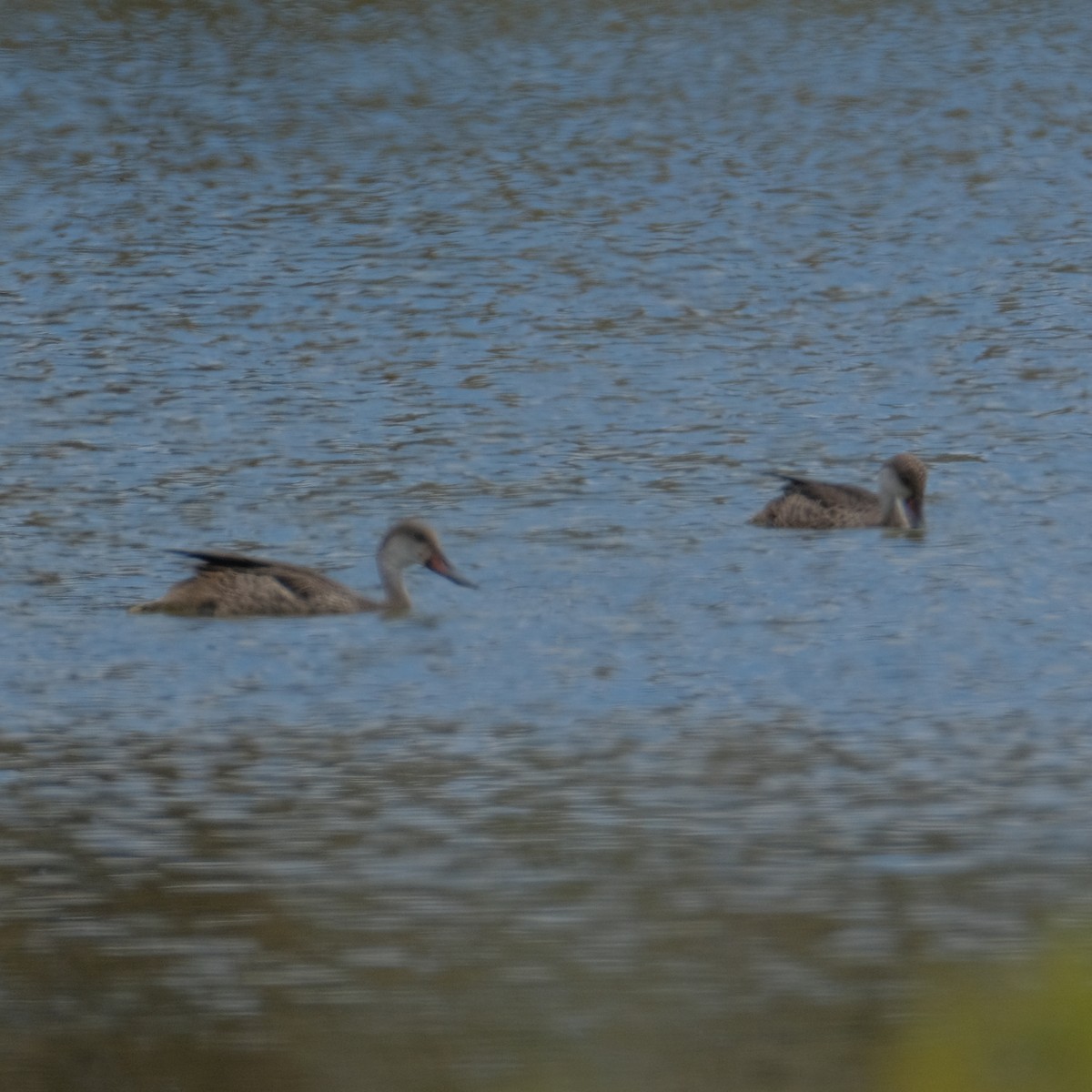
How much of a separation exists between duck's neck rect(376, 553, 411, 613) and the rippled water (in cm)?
14

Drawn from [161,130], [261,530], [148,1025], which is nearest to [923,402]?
[261,530]

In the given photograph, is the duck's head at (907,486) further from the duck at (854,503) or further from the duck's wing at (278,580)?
the duck's wing at (278,580)

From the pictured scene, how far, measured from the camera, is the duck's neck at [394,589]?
1241cm

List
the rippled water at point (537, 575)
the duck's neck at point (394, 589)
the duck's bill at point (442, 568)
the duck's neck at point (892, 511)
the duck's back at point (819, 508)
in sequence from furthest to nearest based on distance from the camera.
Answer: the duck's neck at point (892, 511)
the duck's back at point (819, 508)
the duck's bill at point (442, 568)
the duck's neck at point (394, 589)
the rippled water at point (537, 575)

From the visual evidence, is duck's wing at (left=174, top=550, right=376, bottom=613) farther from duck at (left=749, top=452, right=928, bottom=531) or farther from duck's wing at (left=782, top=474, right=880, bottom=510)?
duck's wing at (left=782, top=474, right=880, bottom=510)

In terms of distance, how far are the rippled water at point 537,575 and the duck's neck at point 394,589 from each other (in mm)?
141

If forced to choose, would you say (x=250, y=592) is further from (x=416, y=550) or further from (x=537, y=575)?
(x=537, y=575)

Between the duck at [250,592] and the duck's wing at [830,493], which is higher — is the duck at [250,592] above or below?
below

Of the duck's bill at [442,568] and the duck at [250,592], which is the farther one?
the duck's bill at [442,568]

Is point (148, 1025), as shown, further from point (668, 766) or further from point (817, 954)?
point (668, 766)

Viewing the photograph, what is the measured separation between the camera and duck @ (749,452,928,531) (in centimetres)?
1378

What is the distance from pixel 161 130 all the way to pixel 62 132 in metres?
1.00

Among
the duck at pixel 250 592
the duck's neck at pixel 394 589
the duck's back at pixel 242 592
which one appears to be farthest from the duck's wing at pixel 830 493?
the duck's back at pixel 242 592

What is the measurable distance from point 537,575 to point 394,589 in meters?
0.66
